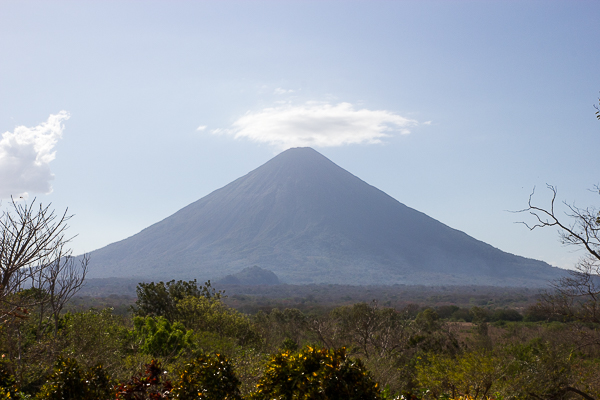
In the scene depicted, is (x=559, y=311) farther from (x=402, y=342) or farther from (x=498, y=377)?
(x=402, y=342)

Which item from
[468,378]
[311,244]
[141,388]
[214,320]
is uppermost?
[311,244]

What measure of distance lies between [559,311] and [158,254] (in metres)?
164

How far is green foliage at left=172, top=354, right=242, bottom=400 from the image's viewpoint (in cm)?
610

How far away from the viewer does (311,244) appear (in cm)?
16738

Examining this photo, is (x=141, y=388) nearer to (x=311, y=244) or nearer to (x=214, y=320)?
(x=214, y=320)

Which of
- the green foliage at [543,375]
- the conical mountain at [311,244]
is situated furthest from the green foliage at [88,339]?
the conical mountain at [311,244]

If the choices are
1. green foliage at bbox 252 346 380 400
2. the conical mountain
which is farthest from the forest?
the conical mountain

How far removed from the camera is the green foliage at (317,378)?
5.21 m

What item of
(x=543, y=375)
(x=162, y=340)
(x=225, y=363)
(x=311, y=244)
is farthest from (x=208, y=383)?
(x=311, y=244)

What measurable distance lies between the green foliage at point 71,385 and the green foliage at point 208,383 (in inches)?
40.6

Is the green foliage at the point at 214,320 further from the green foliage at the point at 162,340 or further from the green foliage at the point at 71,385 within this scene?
the green foliage at the point at 71,385

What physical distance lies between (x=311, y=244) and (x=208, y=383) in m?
162

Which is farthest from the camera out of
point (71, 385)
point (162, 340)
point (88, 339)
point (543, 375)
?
point (162, 340)

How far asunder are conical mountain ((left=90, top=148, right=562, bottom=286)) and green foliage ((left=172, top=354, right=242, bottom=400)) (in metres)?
141
